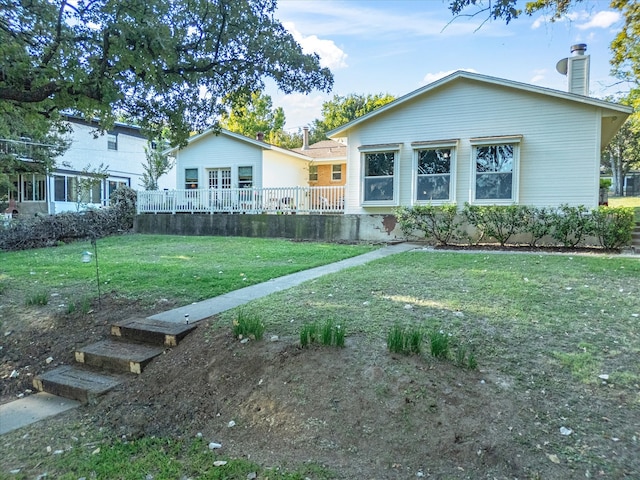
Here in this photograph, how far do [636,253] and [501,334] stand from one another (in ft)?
Answer: 25.2

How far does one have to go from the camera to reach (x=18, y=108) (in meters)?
6.69

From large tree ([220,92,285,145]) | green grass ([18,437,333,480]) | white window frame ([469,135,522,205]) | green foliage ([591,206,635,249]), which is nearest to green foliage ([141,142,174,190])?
large tree ([220,92,285,145])

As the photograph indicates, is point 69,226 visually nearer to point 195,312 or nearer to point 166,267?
point 166,267

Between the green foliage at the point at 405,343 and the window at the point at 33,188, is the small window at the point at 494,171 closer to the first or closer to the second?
the green foliage at the point at 405,343

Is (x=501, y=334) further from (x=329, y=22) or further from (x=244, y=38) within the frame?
(x=329, y=22)

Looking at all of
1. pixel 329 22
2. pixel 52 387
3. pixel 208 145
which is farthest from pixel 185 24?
pixel 208 145

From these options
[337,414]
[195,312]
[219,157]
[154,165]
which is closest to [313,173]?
[219,157]

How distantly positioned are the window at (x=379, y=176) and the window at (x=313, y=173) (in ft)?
30.5

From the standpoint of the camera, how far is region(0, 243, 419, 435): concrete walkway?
3.53 metres

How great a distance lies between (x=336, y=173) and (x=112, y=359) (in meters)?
19.6

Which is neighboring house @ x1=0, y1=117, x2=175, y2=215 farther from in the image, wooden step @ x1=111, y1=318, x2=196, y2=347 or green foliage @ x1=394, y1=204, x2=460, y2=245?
wooden step @ x1=111, y1=318, x2=196, y2=347

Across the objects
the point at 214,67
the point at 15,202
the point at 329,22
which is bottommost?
the point at 15,202

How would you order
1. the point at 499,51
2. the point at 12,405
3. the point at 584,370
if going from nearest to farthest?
1. the point at 584,370
2. the point at 12,405
3. the point at 499,51

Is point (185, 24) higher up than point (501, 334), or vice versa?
point (185, 24)
